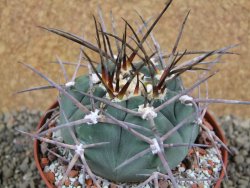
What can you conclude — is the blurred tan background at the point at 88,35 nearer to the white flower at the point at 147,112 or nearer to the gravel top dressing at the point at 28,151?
the gravel top dressing at the point at 28,151

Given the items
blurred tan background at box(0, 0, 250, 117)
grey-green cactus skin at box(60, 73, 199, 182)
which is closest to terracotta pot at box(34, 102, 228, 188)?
grey-green cactus skin at box(60, 73, 199, 182)

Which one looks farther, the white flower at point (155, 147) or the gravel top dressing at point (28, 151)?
the gravel top dressing at point (28, 151)

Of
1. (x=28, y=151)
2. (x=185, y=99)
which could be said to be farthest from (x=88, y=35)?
(x=185, y=99)

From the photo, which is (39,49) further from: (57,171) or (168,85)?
(168,85)

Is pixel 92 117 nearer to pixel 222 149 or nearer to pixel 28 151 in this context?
pixel 222 149

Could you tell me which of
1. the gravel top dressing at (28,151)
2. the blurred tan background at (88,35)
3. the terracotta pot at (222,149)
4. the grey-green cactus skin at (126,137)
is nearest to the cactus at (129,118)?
the grey-green cactus skin at (126,137)

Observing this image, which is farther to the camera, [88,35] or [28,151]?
[88,35]

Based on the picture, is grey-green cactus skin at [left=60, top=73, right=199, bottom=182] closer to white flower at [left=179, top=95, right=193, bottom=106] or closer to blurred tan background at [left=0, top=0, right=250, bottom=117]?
white flower at [left=179, top=95, right=193, bottom=106]
